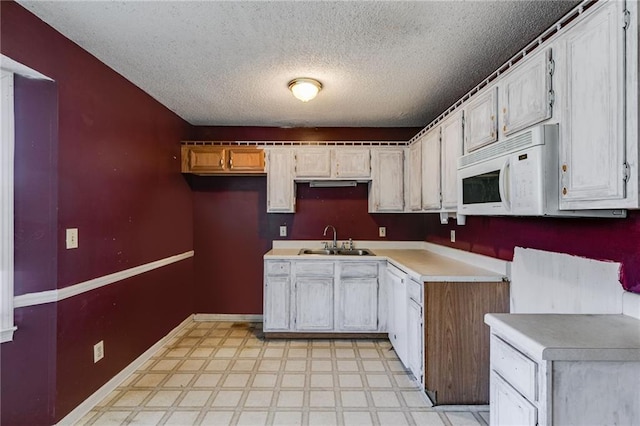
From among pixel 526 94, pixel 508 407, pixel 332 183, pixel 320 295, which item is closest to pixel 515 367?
pixel 508 407

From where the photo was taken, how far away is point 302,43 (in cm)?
210

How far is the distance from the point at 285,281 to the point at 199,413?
1485 mm

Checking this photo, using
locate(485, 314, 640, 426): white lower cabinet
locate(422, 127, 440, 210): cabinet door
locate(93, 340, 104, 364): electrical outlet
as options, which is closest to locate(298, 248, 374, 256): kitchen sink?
locate(422, 127, 440, 210): cabinet door

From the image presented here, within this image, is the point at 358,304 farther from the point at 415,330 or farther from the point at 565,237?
the point at 565,237

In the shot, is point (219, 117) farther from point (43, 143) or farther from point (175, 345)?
point (175, 345)

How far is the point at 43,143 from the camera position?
1.92 metres

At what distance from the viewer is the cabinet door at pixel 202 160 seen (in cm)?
376

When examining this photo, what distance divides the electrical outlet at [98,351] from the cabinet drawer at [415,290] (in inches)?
89.5

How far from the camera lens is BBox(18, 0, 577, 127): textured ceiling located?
1760 millimetres

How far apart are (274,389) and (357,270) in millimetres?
1418

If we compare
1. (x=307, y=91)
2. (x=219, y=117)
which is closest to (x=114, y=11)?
(x=307, y=91)

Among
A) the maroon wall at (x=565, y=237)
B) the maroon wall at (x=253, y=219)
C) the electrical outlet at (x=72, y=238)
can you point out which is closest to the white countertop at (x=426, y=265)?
the maroon wall at (x=565, y=237)

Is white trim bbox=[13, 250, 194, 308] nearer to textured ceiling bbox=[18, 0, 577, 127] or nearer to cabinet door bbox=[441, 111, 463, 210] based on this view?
textured ceiling bbox=[18, 0, 577, 127]

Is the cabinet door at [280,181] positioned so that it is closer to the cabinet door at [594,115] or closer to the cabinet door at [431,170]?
the cabinet door at [431,170]
